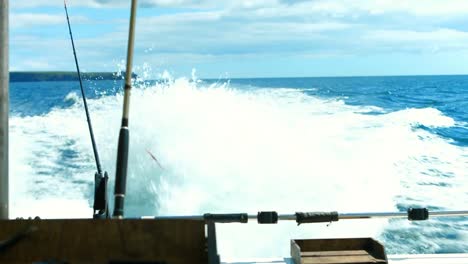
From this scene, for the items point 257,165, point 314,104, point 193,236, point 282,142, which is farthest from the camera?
point 314,104

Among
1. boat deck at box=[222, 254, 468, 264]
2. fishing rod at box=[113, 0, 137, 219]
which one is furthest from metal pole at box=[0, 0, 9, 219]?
boat deck at box=[222, 254, 468, 264]

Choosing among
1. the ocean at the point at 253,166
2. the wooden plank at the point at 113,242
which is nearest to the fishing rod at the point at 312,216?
the wooden plank at the point at 113,242

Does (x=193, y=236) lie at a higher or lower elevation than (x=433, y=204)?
lower

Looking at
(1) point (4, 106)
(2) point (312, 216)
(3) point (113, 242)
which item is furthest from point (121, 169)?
(2) point (312, 216)

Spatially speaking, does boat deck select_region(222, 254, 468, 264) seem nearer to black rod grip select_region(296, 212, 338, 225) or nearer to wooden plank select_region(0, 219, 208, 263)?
black rod grip select_region(296, 212, 338, 225)

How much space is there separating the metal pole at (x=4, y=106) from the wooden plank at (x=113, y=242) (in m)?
0.26

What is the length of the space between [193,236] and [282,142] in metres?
11.3

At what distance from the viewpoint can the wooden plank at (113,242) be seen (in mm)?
2525

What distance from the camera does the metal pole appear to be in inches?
107

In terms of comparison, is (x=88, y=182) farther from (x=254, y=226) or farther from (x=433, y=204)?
(x=433, y=204)

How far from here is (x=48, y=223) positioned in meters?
2.54

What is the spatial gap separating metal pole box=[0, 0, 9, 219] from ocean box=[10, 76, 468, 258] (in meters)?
4.17

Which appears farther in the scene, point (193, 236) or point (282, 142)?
point (282, 142)

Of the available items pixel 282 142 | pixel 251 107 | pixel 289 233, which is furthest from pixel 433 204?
pixel 251 107
